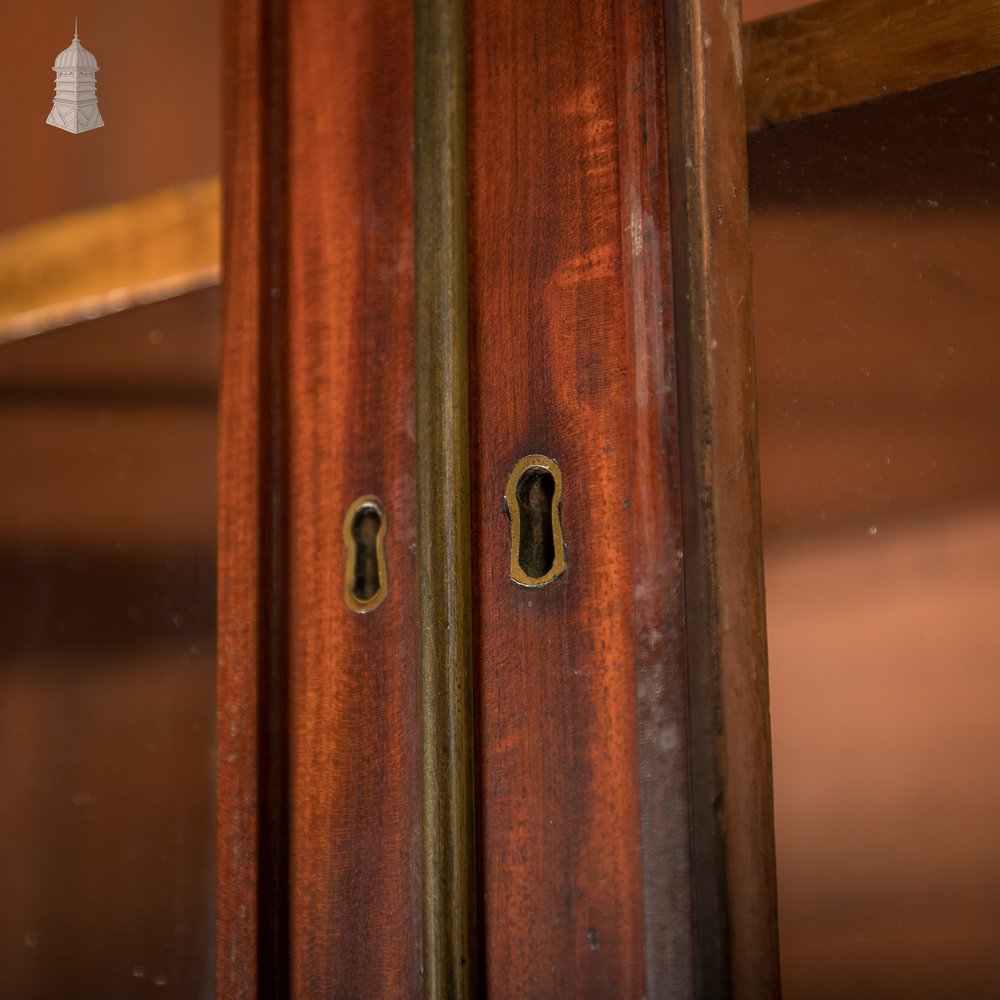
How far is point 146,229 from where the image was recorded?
27.7 inches

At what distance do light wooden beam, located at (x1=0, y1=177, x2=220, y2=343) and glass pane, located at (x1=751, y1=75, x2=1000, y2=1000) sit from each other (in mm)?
351

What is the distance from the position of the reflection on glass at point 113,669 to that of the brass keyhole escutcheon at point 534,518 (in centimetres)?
21

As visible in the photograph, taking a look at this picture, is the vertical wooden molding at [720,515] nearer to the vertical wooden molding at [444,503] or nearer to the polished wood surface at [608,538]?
the polished wood surface at [608,538]

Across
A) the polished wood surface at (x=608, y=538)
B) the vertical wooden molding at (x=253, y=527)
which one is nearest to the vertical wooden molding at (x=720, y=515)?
the polished wood surface at (x=608, y=538)

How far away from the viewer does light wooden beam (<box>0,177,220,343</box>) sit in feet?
2.24

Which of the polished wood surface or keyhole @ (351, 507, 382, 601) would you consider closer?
the polished wood surface

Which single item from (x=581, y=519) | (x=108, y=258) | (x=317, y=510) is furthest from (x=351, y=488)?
(x=108, y=258)

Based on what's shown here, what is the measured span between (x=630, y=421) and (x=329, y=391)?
0.19m

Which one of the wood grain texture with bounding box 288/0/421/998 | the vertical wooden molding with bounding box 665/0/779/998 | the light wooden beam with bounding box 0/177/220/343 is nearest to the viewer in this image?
the vertical wooden molding with bounding box 665/0/779/998

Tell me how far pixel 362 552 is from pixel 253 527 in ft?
0.23

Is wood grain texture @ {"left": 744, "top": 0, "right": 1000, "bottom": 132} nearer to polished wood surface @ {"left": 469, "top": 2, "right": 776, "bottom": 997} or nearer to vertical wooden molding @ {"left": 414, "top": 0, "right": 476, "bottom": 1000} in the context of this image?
polished wood surface @ {"left": 469, "top": 2, "right": 776, "bottom": 997}

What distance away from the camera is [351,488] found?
0.59 m

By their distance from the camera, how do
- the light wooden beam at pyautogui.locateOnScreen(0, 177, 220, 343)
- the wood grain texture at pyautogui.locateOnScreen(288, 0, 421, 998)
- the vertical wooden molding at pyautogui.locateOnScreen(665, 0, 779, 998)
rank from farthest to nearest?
the light wooden beam at pyautogui.locateOnScreen(0, 177, 220, 343) < the wood grain texture at pyautogui.locateOnScreen(288, 0, 421, 998) < the vertical wooden molding at pyautogui.locateOnScreen(665, 0, 779, 998)

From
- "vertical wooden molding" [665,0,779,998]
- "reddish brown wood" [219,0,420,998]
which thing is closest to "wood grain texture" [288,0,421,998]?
"reddish brown wood" [219,0,420,998]
